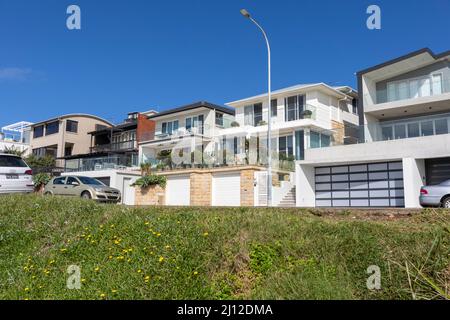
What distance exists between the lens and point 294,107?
33406mm

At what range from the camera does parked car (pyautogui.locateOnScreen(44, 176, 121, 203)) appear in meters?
19.8

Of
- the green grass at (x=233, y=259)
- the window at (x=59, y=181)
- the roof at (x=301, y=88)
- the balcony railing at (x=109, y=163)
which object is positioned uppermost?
the roof at (x=301, y=88)

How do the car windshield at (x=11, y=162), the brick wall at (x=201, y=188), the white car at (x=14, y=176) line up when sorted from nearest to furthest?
1. the white car at (x=14, y=176)
2. the car windshield at (x=11, y=162)
3. the brick wall at (x=201, y=188)

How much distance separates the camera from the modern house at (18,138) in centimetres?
5980

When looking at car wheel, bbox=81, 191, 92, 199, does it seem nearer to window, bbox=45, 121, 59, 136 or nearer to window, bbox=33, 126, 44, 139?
window, bbox=45, 121, 59, 136

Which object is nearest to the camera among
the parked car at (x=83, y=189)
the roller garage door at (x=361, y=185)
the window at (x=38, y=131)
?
the parked car at (x=83, y=189)

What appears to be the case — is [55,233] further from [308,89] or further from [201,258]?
[308,89]

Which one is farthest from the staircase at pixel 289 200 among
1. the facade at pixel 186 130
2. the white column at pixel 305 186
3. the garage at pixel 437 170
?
the facade at pixel 186 130

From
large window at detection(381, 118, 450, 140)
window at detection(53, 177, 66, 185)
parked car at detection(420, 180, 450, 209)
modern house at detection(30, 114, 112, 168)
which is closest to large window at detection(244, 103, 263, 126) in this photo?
large window at detection(381, 118, 450, 140)

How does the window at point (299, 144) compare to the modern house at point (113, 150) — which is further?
the modern house at point (113, 150)

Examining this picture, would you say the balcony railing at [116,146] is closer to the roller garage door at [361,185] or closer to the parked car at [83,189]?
the parked car at [83,189]

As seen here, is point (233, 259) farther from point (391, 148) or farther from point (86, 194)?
point (391, 148)

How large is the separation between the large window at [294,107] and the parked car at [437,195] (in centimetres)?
1733

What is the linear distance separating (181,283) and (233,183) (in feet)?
74.1
